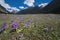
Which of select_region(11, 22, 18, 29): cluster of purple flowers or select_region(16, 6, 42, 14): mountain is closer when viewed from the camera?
select_region(11, 22, 18, 29): cluster of purple flowers

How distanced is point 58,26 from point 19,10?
817 millimetres

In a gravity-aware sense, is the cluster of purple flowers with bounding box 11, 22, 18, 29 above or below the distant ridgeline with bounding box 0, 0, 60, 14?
below

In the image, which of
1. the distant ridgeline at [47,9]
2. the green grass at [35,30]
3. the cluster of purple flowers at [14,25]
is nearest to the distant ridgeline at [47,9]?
the distant ridgeline at [47,9]

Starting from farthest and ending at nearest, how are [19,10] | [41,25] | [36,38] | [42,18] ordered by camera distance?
[19,10] < [42,18] < [41,25] < [36,38]

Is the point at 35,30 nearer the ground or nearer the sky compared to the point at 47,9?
nearer the ground

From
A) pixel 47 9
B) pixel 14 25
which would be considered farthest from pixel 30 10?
pixel 14 25

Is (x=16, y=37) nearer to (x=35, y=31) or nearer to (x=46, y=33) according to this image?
(x=35, y=31)

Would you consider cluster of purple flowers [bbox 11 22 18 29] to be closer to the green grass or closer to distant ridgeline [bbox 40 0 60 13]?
the green grass

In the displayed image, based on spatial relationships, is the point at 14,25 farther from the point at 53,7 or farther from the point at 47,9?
the point at 53,7

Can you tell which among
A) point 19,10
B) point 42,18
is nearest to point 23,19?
point 42,18

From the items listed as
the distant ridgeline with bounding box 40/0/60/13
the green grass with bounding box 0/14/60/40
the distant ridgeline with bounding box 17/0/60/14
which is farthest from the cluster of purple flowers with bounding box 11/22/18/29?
the distant ridgeline with bounding box 40/0/60/13

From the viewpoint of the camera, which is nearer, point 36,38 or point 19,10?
point 36,38

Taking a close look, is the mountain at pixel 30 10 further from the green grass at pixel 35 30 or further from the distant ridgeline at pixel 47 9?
the green grass at pixel 35 30

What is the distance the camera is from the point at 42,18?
80.0 inches
